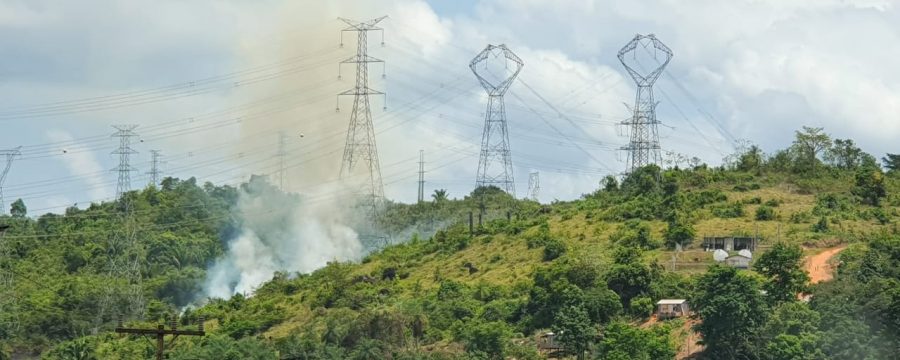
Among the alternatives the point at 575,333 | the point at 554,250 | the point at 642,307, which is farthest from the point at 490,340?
the point at 554,250

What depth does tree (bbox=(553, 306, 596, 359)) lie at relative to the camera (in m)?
90.6

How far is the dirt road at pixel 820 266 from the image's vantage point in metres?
98.9

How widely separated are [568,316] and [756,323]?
11.7 metres

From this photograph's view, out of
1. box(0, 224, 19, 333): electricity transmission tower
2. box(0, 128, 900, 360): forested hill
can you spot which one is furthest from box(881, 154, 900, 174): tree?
box(0, 224, 19, 333): electricity transmission tower

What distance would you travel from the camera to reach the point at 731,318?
86.1 m

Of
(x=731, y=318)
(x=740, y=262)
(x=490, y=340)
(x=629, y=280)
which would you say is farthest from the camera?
(x=740, y=262)

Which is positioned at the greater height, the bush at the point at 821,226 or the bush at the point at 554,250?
the bush at the point at 821,226

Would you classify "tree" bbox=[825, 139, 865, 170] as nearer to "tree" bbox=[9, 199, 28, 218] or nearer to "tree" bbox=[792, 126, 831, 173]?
"tree" bbox=[792, 126, 831, 173]

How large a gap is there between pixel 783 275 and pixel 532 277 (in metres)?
22.2

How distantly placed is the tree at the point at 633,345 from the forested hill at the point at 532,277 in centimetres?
10

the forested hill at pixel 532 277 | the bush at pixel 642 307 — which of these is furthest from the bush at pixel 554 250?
the bush at pixel 642 307

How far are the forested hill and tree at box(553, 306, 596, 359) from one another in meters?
0.11

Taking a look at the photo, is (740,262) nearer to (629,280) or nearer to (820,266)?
(820,266)

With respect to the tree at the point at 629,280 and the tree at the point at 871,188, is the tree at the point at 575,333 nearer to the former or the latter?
the tree at the point at 629,280
